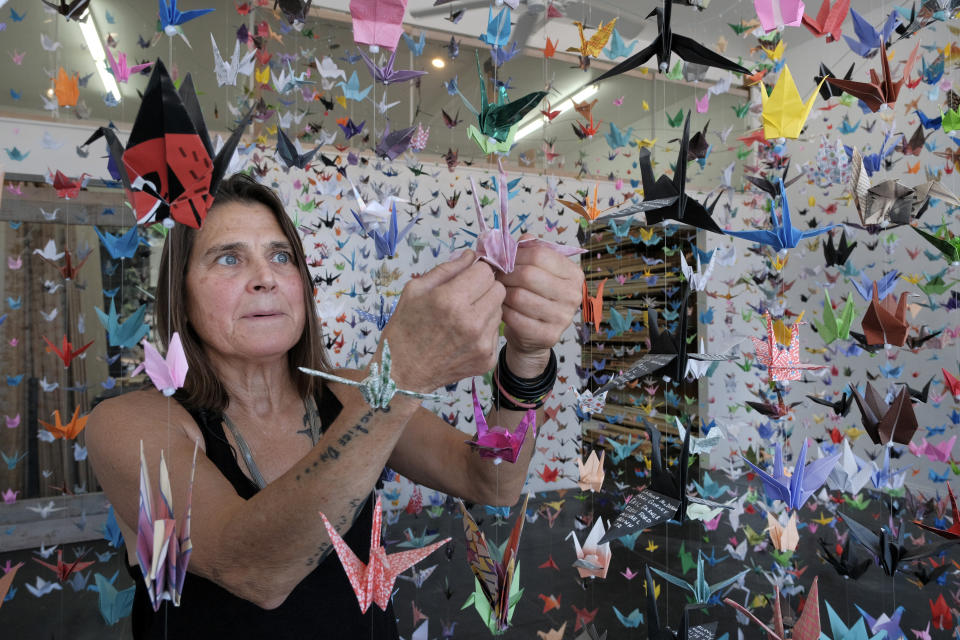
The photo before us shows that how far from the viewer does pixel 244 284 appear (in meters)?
0.75

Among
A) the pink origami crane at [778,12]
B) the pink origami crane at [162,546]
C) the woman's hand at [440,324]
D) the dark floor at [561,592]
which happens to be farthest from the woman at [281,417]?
the dark floor at [561,592]

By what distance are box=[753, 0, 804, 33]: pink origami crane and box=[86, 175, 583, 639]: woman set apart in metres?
0.38

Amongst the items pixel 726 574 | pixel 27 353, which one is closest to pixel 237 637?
pixel 726 574

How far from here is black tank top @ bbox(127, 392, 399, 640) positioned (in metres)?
0.75

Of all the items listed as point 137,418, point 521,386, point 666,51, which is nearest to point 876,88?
point 666,51

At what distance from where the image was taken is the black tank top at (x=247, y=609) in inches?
29.6

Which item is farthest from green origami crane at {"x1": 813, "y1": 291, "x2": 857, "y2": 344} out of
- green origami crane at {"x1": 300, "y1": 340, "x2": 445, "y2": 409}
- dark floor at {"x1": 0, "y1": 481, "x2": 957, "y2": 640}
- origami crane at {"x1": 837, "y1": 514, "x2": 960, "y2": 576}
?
dark floor at {"x1": 0, "y1": 481, "x2": 957, "y2": 640}

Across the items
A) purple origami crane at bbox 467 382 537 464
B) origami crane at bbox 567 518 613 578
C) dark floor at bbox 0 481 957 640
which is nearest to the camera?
purple origami crane at bbox 467 382 537 464

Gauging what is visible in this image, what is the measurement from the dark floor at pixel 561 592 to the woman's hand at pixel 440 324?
4.67 feet

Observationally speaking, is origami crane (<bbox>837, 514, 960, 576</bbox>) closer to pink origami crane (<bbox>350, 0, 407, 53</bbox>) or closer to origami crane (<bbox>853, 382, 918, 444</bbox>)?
origami crane (<bbox>853, 382, 918, 444</bbox>)

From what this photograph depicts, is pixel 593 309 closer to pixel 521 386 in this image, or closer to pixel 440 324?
pixel 521 386

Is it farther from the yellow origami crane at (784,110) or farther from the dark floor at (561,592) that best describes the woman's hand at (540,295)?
the dark floor at (561,592)

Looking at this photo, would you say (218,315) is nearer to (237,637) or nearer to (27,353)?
(237,637)

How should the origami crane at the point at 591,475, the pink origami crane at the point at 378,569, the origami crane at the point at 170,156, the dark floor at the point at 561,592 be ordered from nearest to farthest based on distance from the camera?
the origami crane at the point at 170,156, the pink origami crane at the point at 378,569, the origami crane at the point at 591,475, the dark floor at the point at 561,592
